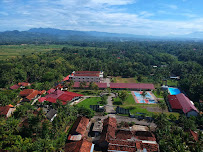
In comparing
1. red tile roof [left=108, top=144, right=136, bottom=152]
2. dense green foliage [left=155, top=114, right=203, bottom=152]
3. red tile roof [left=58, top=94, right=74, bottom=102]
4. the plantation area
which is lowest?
the plantation area

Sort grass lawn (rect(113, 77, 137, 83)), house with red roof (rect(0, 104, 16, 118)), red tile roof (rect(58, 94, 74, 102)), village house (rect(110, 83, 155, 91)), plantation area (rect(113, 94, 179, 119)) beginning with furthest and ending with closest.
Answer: grass lawn (rect(113, 77, 137, 83))
village house (rect(110, 83, 155, 91))
red tile roof (rect(58, 94, 74, 102))
plantation area (rect(113, 94, 179, 119))
house with red roof (rect(0, 104, 16, 118))

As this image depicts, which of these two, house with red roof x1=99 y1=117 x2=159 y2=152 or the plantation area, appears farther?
the plantation area

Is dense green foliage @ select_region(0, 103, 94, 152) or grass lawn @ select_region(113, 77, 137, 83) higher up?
dense green foliage @ select_region(0, 103, 94, 152)

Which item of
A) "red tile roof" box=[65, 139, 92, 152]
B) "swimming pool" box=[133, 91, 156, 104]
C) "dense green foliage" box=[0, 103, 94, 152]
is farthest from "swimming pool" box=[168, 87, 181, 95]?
"red tile roof" box=[65, 139, 92, 152]

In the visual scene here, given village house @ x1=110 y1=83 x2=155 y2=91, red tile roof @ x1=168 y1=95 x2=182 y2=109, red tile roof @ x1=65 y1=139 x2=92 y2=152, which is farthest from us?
village house @ x1=110 y1=83 x2=155 y2=91

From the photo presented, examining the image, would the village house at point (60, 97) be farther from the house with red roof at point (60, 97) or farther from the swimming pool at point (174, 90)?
the swimming pool at point (174, 90)

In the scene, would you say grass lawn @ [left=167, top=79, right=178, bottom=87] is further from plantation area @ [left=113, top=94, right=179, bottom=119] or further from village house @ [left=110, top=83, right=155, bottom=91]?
plantation area @ [left=113, top=94, right=179, bottom=119]

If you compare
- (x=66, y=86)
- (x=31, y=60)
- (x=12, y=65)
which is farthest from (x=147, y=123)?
(x=31, y=60)
